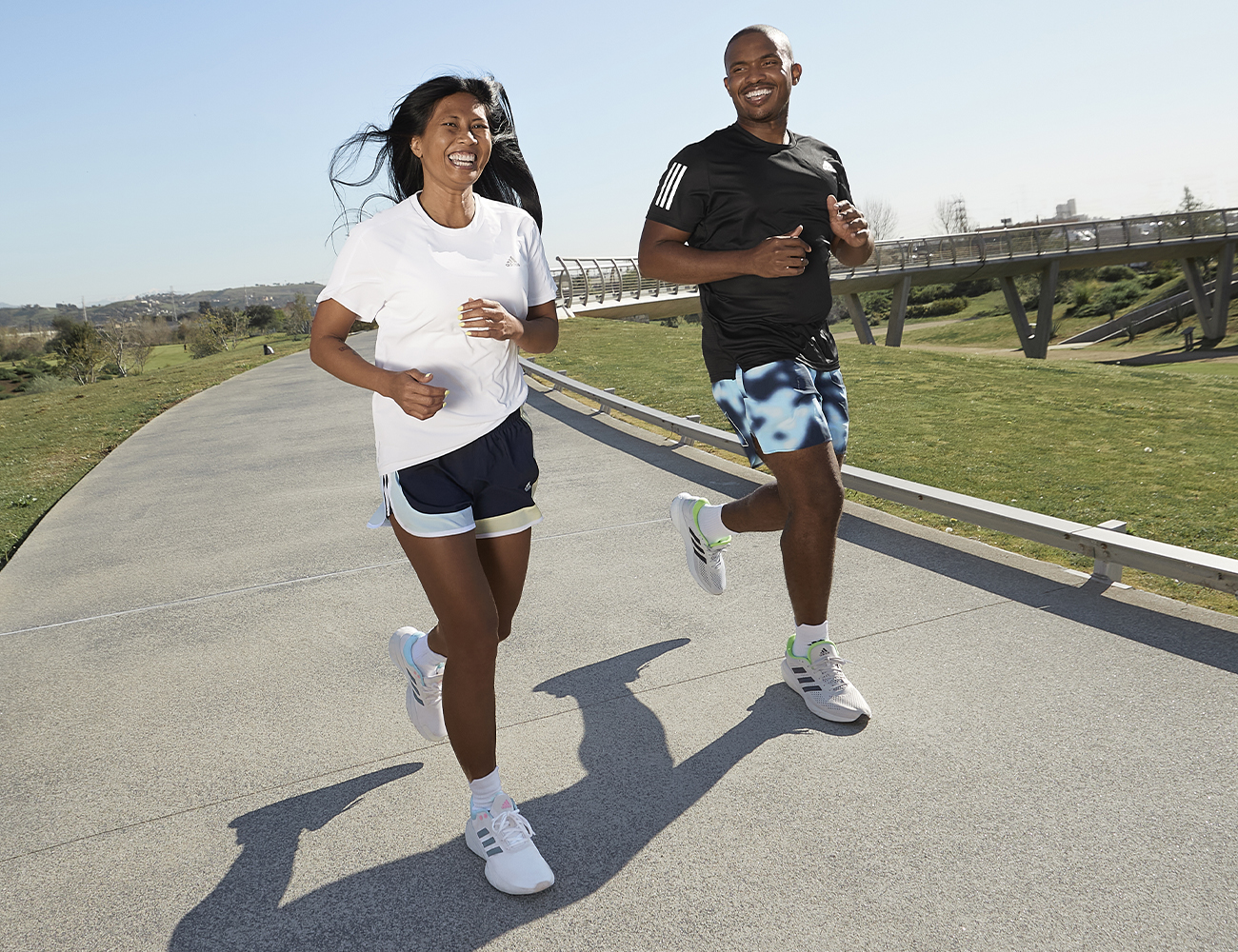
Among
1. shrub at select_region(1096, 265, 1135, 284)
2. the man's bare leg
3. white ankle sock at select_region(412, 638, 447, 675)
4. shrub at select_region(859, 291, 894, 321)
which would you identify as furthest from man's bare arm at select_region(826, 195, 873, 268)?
shrub at select_region(859, 291, 894, 321)

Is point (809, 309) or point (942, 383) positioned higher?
point (809, 309)

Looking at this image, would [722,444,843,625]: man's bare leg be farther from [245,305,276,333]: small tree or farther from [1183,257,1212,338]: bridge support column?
[245,305,276,333]: small tree

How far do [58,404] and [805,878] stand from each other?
23142mm

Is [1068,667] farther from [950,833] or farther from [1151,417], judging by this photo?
[1151,417]

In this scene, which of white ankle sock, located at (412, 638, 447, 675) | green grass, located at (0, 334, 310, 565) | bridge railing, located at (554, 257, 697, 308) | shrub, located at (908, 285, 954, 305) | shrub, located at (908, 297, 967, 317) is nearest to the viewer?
white ankle sock, located at (412, 638, 447, 675)

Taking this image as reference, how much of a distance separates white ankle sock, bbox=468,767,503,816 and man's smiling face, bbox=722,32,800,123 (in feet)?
8.44

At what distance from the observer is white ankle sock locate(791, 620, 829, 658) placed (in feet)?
12.2

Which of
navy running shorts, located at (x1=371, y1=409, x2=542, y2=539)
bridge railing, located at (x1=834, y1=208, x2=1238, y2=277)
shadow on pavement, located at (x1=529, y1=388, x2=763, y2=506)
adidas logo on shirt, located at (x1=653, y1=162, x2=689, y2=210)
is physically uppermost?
bridge railing, located at (x1=834, y1=208, x2=1238, y2=277)

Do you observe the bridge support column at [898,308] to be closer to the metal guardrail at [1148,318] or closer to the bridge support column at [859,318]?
the bridge support column at [859,318]

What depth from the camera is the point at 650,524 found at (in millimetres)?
6570

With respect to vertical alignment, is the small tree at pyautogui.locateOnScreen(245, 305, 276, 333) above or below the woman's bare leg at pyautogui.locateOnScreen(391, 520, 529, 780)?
above

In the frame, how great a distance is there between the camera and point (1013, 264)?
51.0 m

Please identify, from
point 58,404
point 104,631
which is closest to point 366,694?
point 104,631

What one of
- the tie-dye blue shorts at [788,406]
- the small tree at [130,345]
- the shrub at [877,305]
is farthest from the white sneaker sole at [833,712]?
the shrub at [877,305]
